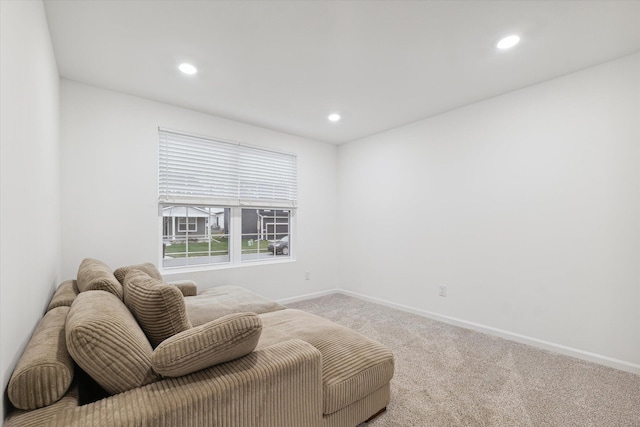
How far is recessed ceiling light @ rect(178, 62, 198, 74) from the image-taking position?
2.54m

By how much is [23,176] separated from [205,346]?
1138 millimetres

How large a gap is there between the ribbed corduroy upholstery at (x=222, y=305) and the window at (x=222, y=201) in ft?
2.57

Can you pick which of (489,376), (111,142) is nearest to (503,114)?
(489,376)

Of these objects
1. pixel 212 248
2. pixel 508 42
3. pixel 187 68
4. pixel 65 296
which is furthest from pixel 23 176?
pixel 508 42

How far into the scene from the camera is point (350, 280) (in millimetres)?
4812

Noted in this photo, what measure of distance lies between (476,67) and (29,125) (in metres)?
3.13

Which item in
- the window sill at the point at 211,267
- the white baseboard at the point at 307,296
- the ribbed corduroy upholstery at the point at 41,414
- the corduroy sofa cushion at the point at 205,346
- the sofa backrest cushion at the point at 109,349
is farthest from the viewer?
the white baseboard at the point at 307,296

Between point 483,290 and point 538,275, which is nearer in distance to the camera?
point 538,275

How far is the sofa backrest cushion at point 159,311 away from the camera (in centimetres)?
133

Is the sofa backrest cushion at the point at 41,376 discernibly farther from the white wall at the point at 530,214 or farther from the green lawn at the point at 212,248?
the white wall at the point at 530,214

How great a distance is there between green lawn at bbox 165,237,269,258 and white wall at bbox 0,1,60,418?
148 centimetres

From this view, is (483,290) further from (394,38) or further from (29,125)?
(29,125)

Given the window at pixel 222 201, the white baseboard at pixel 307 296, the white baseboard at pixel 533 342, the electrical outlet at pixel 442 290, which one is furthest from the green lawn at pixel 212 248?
the electrical outlet at pixel 442 290

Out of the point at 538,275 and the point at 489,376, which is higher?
the point at 538,275
